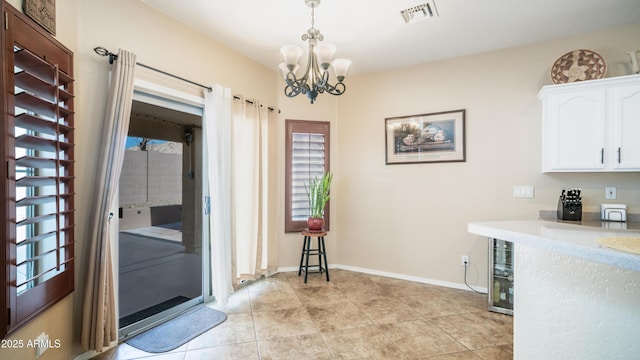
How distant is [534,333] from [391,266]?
7.78ft

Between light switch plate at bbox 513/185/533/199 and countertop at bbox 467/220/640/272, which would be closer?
countertop at bbox 467/220/640/272

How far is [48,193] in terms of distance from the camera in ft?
5.71

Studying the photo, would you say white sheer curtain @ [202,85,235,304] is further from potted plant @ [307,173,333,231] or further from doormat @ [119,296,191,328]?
potted plant @ [307,173,333,231]

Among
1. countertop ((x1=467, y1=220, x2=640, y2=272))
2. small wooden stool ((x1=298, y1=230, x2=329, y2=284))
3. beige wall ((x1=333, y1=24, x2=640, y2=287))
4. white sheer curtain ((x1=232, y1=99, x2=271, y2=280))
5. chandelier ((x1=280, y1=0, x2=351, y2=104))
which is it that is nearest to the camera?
countertop ((x1=467, y1=220, x2=640, y2=272))

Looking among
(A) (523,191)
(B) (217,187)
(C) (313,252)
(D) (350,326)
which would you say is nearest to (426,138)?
(A) (523,191)

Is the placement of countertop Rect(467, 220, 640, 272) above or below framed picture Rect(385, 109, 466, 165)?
below

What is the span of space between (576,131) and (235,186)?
337 centimetres

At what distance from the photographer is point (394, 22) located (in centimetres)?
262

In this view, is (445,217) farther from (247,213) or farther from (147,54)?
(147,54)

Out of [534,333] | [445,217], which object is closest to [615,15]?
[445,217]

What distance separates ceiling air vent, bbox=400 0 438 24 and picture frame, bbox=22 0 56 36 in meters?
2.49

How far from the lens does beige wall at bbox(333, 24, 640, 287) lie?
9.61ft

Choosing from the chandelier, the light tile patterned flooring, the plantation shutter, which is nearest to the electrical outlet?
the light tile patterned flooring

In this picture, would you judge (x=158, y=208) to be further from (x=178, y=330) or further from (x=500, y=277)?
(x=500, y=277)
